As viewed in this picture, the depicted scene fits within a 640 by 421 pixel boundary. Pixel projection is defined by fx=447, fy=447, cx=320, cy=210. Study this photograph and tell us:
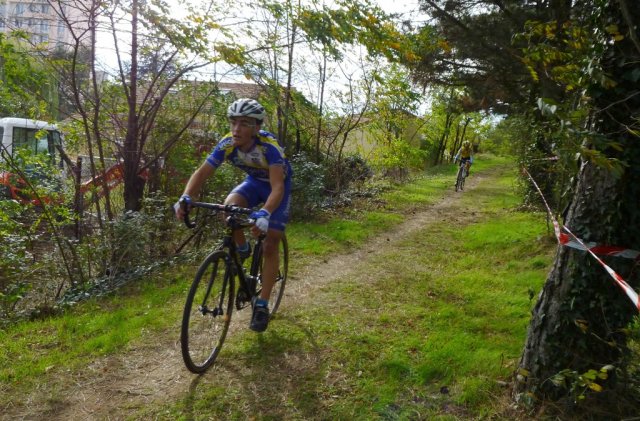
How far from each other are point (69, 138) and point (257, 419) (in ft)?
20.6

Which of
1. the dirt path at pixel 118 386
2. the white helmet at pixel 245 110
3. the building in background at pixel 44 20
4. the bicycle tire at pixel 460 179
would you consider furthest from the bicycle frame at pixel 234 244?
the bicycle tire at pixel 460 179

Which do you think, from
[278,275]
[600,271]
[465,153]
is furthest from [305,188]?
[465,153]

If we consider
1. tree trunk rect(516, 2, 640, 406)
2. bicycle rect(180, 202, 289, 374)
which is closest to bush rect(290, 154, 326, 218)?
bicycle rect(180, 202, 289, 374)

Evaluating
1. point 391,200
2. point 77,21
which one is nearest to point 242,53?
point 77,21

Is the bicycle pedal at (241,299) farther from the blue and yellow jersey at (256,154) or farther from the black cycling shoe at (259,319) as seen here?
the blue and yellow jersey at (256,154)

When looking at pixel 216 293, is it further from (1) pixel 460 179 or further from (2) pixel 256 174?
(1) pixel 460 179

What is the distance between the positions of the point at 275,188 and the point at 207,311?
1223 mm

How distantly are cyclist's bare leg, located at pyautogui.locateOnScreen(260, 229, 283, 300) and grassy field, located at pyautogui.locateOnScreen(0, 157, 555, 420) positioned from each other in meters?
0.59

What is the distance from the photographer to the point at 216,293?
12.8ft

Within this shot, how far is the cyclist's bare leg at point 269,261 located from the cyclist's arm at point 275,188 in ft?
1.47

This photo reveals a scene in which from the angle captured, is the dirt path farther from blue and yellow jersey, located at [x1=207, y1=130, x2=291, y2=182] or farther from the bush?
the bush

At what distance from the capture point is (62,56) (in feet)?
22.3

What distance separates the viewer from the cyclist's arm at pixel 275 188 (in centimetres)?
378

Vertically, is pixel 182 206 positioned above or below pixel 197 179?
below
